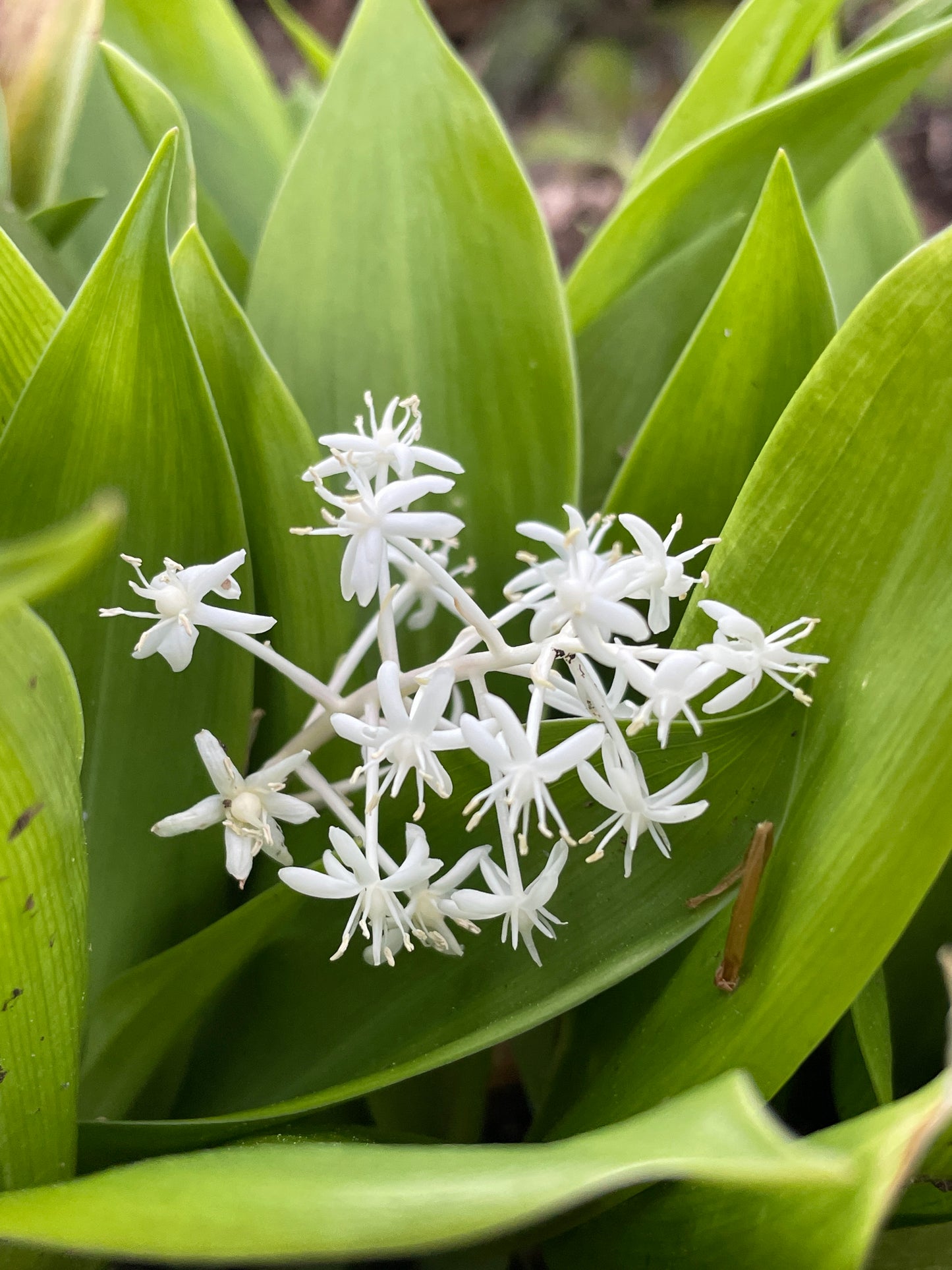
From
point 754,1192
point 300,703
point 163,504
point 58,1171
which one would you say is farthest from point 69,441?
point 754,1192

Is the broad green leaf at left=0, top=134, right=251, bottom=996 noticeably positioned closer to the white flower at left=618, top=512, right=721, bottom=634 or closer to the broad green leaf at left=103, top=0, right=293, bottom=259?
the white flower at left=618, top=512, right=721, bottom=634

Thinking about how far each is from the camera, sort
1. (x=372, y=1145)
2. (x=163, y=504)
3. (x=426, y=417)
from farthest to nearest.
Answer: (x=426, y=417) → (x=163, y=504) → (x=372, y=1145)

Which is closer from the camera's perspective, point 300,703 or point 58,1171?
point 58,1171

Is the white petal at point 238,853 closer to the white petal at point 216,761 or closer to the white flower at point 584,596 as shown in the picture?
the white petal at point 216,761

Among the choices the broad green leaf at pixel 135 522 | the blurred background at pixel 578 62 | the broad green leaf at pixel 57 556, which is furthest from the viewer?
the blurred background at pixel 578 62

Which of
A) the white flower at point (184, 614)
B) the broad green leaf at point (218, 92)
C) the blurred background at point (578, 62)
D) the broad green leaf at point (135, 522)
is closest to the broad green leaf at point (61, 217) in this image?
the broad green leaf at point (218, 92)

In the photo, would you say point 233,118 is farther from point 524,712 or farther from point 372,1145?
point 372,1145

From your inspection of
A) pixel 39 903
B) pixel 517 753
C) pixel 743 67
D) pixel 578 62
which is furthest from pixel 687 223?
pixel 578 62
